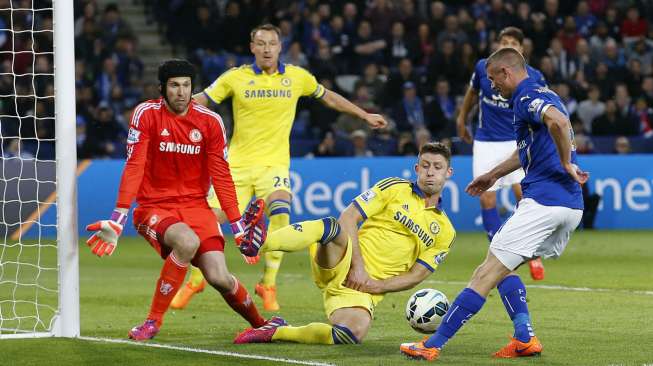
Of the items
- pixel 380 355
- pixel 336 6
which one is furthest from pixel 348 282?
pixel 336 6

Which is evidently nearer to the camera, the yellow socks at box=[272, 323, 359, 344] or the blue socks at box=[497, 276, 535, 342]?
the blue socks at box=[497, 276, 535, 342]

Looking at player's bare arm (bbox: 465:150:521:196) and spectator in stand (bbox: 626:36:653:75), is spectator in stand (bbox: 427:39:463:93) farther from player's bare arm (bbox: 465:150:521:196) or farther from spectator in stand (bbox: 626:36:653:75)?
player's bare arm (bbox: 465:150:521:196)

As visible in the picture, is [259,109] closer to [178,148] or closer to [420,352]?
[178,148]

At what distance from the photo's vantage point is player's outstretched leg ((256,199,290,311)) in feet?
32.2

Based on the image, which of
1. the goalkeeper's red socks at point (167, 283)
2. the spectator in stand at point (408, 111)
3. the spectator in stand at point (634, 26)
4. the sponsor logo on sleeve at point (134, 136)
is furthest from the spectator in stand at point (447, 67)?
the sponsor logo on sleeve at point (134, 136)

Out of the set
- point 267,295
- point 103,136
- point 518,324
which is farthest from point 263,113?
point 103,136

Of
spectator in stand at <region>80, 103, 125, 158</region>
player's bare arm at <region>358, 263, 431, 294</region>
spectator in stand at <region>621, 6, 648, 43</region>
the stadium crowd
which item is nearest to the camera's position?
player's bare arm at <region>358, 263, 431, 294</region>

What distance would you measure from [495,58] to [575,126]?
1246 cm

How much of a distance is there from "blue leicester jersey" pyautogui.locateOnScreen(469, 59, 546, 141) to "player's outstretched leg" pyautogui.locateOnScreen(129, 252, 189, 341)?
443 cm

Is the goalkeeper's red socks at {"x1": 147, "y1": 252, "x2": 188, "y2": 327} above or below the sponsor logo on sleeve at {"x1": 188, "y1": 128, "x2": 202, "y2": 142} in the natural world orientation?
below

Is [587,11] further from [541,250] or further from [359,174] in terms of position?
[541,250]

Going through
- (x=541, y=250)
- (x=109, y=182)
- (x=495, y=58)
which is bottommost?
(x=109, y=182)

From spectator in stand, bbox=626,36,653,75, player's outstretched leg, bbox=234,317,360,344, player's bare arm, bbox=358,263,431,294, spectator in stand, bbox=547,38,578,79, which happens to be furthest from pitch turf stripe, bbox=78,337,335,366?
spectator in stand, bbox=626,36,653,75

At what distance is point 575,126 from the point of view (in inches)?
750
